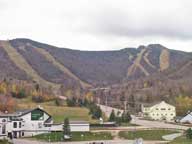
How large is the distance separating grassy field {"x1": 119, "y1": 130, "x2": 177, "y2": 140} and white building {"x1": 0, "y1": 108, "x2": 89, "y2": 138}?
6.64 m

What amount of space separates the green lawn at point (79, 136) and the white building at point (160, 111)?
48011 millimetres

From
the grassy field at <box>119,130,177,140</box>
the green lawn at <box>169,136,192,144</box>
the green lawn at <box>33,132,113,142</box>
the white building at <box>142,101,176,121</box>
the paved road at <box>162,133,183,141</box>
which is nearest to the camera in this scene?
the green lawn at <box>169,136,192,144</box>

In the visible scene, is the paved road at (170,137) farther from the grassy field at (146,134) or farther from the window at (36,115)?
the window at (36,115)

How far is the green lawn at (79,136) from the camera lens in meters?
64.5

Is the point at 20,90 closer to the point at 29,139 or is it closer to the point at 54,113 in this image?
the point at 54,113

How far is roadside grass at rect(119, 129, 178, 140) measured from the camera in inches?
2618

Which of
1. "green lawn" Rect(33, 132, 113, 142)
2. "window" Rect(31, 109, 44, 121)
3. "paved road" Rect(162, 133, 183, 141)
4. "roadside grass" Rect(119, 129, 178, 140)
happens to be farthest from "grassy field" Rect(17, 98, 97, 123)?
"paved road" Rect(162, 133, 183, 141)

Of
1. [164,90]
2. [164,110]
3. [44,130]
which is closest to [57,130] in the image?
[44,130]

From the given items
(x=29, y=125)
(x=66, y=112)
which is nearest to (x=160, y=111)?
(x=66, y=112)

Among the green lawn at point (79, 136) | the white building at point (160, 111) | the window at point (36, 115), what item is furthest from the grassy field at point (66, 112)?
the white building at point (160, 111)

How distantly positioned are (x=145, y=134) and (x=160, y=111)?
50.1 metres

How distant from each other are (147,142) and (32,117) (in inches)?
852

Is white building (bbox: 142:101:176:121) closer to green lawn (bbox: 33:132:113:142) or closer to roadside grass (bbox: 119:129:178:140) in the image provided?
roadside grass (bbox: 119:129:178:140)

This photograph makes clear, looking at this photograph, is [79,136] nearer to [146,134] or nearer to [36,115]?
[146,134]
